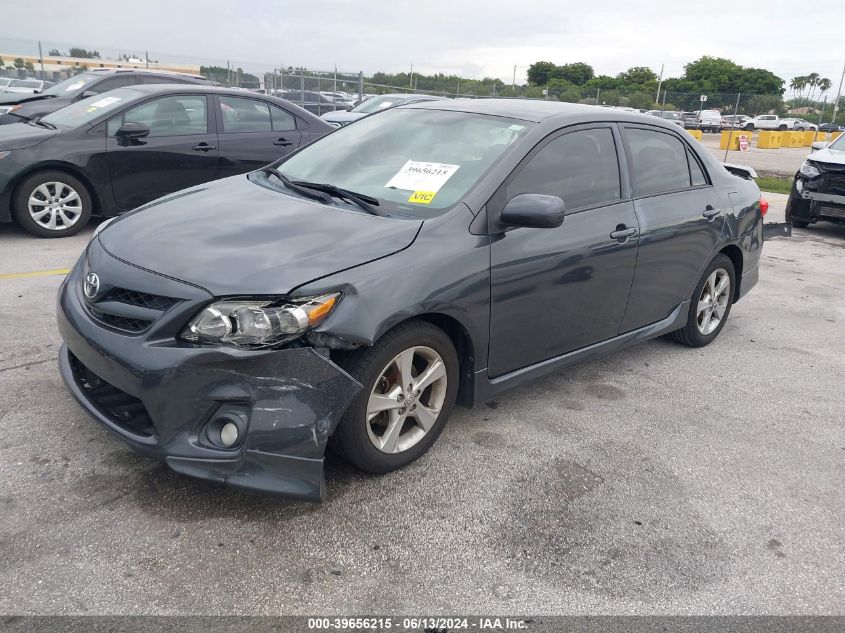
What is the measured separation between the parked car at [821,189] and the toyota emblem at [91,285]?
9384 millimetres

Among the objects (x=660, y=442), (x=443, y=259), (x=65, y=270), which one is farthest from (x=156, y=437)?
(x=65, y=270)

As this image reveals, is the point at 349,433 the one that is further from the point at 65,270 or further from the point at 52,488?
the point at 65,270

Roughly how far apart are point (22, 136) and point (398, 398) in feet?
17.9

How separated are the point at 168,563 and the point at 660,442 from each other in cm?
242

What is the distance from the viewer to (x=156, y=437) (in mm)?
2668

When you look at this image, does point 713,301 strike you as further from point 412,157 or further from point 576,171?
point 412,157

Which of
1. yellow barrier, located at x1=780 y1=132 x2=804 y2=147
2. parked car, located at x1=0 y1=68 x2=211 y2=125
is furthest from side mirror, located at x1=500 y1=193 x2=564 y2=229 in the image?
yellow barrier, located at x1=780 y1=132 x2=804 y2=147

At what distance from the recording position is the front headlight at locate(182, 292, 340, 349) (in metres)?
2.61

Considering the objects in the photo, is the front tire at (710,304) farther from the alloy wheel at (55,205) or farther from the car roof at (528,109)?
the alloy wheel at (55,205)

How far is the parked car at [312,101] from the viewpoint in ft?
75.7

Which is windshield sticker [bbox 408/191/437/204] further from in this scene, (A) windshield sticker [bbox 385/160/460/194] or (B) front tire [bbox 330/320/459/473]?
(B) front tire [bbox 330/320/459/473]

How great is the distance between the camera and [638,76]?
8794 centimetres

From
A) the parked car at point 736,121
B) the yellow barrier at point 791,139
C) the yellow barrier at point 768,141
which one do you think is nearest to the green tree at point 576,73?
the parked car at point 736,121

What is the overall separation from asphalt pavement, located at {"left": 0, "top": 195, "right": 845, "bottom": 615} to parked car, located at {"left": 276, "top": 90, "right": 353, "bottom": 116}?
20.0 meters
